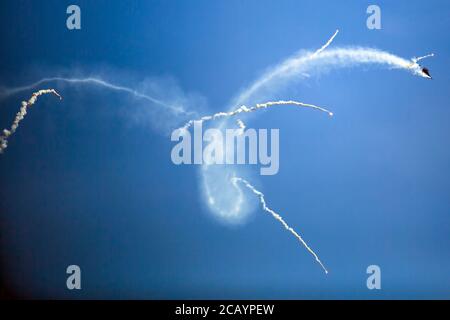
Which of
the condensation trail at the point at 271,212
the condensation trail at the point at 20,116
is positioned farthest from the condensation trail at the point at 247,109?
the condensation trail at the point at 20,116

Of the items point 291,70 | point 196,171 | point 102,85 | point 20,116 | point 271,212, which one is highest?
point 291,70

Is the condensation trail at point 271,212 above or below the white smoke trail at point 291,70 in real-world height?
below

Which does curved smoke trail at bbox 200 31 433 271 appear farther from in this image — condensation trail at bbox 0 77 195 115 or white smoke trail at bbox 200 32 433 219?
condensation trail at bbox 0 77 195 115

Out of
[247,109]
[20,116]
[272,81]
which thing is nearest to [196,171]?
[247,109]

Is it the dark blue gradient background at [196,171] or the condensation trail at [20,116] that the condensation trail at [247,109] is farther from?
the condensation trail at [20,116]

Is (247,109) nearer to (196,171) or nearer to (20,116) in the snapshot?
(196,171)

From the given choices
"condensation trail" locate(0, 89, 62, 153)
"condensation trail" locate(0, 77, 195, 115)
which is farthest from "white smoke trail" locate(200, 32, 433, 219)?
"condensation trail" locate(0, 89, 62, 153)

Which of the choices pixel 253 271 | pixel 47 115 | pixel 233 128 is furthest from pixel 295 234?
pixel 47 115

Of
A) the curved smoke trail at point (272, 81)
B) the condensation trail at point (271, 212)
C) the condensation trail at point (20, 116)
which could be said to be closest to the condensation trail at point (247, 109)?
the curved smoke trail at point (272, 81)

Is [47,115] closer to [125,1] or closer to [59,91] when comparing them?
[59,91]
